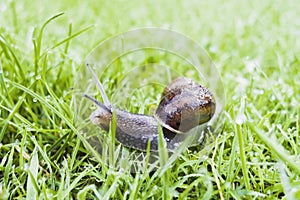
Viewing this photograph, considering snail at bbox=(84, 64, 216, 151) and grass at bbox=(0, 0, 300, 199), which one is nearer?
grass at bbox=(0, 0, 300, 199)

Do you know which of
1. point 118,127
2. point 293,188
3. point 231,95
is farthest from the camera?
point 231,95

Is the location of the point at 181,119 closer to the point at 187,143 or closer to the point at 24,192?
the point at 187,143

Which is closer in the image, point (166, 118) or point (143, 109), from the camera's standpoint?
point (166, 118)

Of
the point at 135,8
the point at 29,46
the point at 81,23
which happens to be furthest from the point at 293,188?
the point at 135,8

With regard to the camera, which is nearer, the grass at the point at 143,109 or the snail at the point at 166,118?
the grass at the point at 143,109
